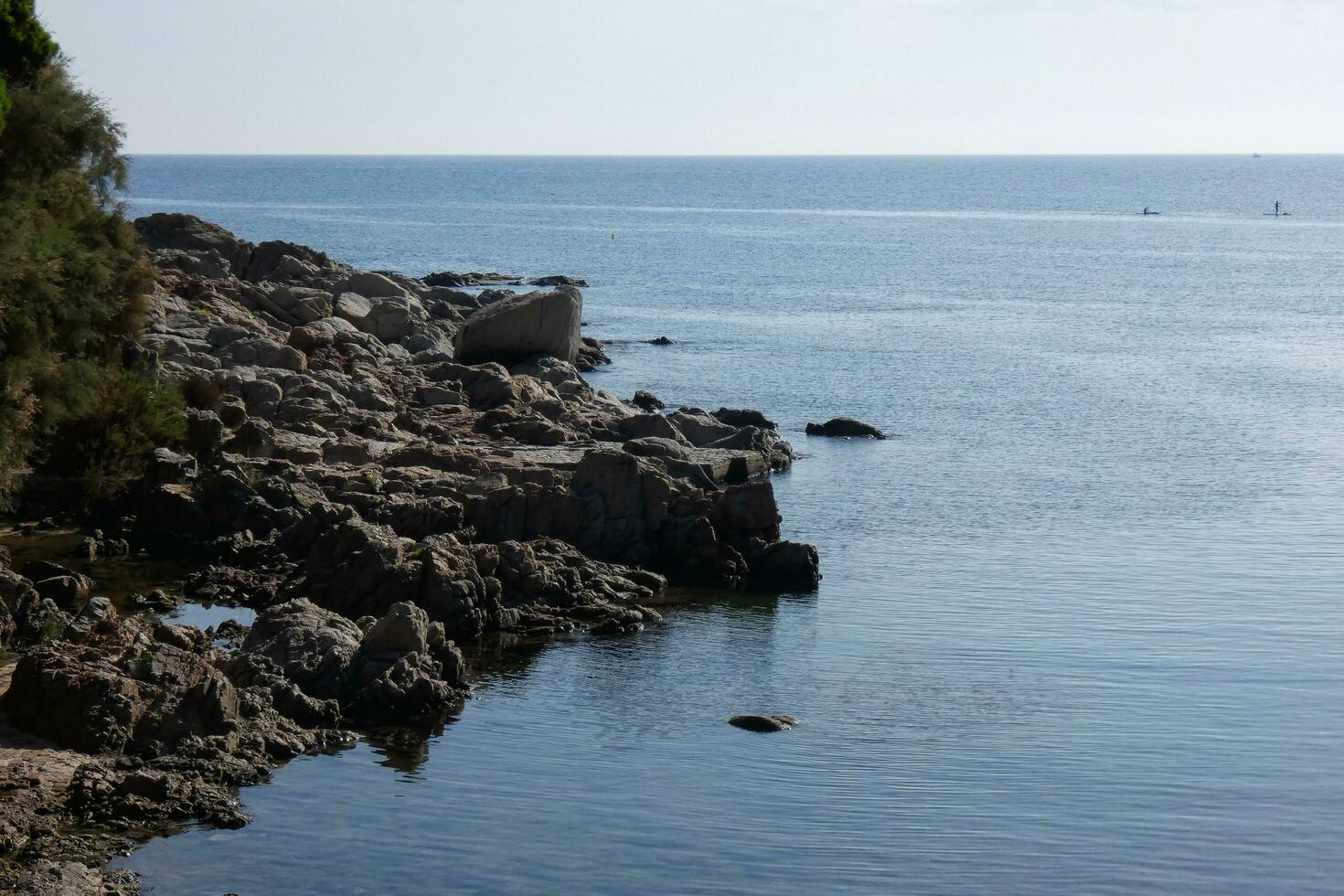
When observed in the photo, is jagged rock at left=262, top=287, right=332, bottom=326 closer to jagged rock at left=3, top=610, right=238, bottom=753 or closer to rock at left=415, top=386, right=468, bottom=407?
rock at left=415, top=386, right=468, bottom=407

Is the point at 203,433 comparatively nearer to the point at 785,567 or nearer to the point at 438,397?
the point at 438,397

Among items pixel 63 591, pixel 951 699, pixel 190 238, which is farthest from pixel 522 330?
pixel 951 699

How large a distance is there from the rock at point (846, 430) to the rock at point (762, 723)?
95.1 ft

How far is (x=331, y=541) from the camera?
31.0 m

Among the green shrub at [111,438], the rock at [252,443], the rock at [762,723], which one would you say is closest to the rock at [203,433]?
the rock at [252,443]

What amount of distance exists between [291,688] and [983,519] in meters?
23.0

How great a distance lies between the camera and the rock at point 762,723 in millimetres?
25531

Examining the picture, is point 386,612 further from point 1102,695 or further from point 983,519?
point 983,519

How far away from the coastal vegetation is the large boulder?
1505cm

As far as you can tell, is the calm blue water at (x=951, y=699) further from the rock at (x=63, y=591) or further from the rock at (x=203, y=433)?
the rock at (x=203, y=433)

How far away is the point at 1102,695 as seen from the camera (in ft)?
90.8

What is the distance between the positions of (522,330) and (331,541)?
1010 inches

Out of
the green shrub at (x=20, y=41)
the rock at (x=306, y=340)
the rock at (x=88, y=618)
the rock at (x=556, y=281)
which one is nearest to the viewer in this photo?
the rock at (x=88, y=618)

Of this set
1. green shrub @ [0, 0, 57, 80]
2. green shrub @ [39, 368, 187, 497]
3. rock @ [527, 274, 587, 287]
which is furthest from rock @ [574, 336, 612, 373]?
green shrub @ [0, 0, 57, 80]
